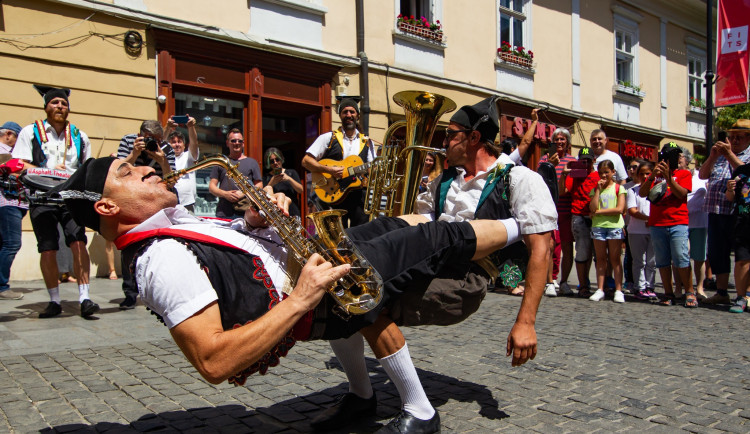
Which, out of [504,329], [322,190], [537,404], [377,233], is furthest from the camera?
[322,190]

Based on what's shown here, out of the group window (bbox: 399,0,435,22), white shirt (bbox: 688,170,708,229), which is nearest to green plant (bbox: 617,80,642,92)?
window (bbox: 399,0,435,22)

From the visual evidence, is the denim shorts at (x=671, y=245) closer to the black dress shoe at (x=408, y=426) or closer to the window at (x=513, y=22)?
the black dress shoe at (x=408, y=426)

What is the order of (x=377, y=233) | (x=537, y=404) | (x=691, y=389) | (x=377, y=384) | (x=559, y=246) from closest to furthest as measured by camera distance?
(x=377, y=233) < (x=537, y=404) < (x=691, y=389) < (x=377, y=384) < (x=559, y=246)

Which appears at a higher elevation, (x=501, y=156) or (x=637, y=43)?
(x=637, y=43)

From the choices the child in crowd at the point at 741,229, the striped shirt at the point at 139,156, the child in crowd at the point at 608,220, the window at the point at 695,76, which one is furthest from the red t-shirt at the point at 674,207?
the window at the point at 695,76

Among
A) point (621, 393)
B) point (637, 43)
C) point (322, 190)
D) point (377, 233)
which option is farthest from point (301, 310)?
point (637, 43)

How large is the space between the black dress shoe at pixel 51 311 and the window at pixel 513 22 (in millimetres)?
11901

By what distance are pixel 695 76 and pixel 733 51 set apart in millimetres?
11136

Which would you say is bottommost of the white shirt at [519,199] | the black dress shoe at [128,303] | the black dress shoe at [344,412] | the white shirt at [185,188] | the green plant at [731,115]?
the black dress shoe at [344,412]

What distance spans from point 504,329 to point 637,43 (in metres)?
15.9

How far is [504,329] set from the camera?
16.6 feet

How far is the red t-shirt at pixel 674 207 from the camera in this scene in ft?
22.2

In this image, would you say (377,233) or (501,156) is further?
(501,156)

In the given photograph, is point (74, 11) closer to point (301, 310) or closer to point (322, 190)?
point (322, 190)
